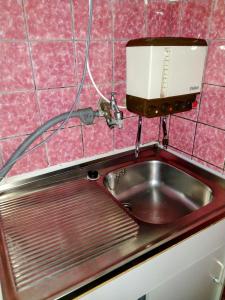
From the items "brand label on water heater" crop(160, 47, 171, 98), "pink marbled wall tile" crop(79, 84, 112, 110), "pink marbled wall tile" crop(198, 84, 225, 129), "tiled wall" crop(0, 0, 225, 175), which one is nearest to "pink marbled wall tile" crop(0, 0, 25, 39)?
"tiled wall" crop(0, 0, 225, 175)

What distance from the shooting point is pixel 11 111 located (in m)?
0.95

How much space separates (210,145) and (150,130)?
359 mm

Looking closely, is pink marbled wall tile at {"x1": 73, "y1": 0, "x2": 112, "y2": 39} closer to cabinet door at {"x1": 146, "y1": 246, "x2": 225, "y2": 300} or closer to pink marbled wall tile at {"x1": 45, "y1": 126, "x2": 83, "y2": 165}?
pink marbled wall tile at {"x1": 45, "y1": 126, "x2": 83, "y2": 165}

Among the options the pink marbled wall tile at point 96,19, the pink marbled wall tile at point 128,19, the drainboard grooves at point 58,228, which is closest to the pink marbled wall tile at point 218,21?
the pink marbled wall tile at point 128,19

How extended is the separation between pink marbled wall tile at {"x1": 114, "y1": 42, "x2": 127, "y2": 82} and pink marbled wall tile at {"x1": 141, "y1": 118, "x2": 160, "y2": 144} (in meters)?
0.30

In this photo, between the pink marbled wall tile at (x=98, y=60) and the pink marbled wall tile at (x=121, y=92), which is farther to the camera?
the pink marbled wall tile at (x=121, y=92)

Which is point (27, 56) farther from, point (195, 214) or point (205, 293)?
point (205, 293)

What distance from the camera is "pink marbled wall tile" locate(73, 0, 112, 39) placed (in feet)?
3.13

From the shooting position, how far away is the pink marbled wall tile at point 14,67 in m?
0.88

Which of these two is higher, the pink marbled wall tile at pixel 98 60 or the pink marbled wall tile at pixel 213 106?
the pink marbled wall tile at pixel 98 60

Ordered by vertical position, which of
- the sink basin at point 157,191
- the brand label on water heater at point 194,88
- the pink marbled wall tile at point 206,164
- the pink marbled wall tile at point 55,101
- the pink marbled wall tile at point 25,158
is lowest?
the sink basin at point 157,191

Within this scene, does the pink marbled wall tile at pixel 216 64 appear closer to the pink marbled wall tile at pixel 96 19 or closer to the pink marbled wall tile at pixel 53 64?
the pink marbled wall tile at pixel 96 19

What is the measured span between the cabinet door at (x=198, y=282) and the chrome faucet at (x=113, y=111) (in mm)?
653

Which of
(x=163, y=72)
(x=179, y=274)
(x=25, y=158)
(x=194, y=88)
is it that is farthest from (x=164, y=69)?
(x=179, y=274)
